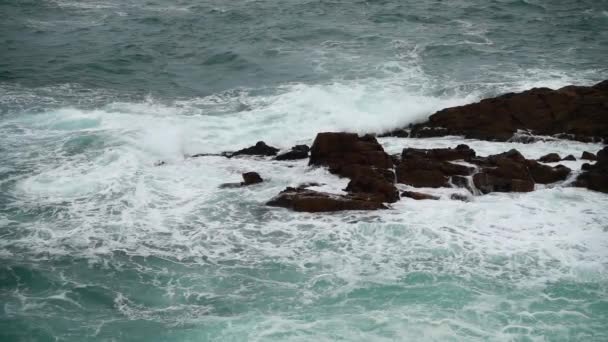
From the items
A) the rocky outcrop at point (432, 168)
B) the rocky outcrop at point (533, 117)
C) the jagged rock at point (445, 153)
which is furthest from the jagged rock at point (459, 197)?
the rocky outcrop at point (533, 117)

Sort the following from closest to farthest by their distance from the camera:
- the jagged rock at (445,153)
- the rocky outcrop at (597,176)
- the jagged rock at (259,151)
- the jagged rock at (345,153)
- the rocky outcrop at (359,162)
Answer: the rocky outcrop at (359,162)
the rocky outcrop at (597,176)
the jagged rock at (345,153)
the jagged rock at (445,153)
the jagged rock at (259,151)

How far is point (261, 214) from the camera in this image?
16.1m

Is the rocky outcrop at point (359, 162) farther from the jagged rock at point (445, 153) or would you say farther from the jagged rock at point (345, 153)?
the jagged rock at point (445, 153)

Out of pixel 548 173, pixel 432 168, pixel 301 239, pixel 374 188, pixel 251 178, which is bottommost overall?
pixel 301 239

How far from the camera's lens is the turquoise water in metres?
12.2

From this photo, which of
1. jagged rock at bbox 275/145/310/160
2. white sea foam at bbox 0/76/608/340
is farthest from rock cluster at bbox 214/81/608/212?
white sea foam at bbox 0/76/608/340

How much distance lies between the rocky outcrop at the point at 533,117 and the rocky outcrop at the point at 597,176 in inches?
116

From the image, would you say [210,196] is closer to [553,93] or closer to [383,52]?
[553,93]

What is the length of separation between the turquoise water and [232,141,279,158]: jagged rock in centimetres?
77

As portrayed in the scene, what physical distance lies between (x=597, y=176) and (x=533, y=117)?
4.53m

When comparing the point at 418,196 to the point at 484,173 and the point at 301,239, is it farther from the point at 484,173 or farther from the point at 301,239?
the point at 301,239

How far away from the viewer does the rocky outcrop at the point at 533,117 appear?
66.7ft

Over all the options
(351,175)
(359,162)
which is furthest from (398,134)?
(351,175)

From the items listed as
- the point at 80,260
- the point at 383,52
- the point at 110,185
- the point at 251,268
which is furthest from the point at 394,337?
the point at 383,52
